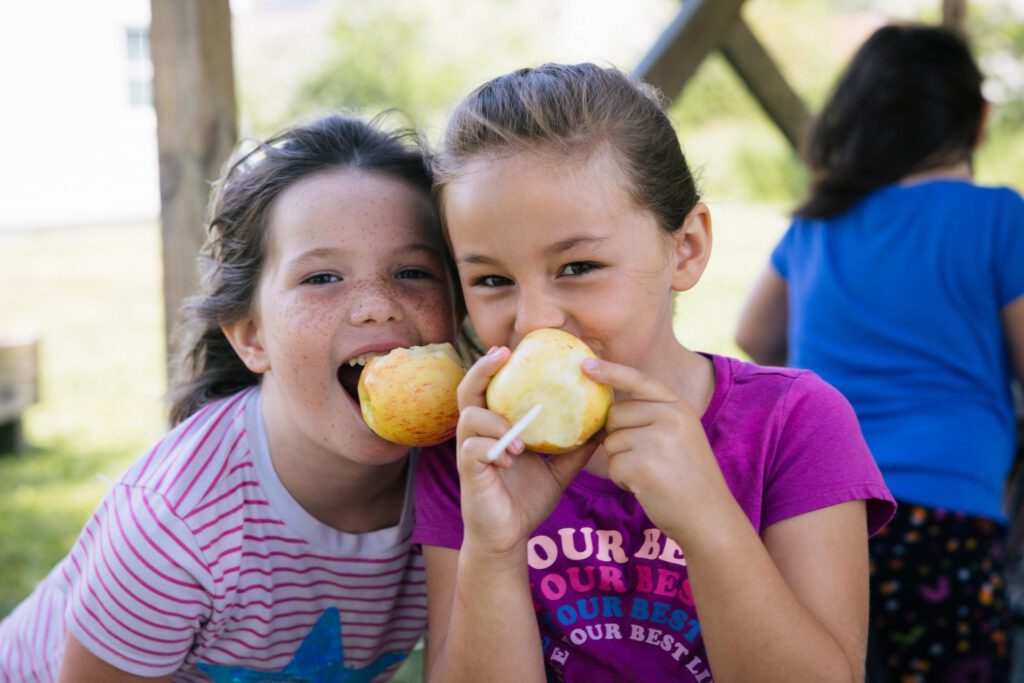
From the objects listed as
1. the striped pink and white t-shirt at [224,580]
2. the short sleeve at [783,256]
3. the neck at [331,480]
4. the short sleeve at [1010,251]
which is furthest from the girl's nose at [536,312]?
the short sleeve at [783,256]

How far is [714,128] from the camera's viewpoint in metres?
16.8

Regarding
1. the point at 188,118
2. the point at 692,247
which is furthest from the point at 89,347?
the point at 692,247

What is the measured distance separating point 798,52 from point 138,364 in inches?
487

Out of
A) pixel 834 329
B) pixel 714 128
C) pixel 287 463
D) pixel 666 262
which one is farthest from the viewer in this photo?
pixel 714 128

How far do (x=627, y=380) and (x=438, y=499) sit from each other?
0.50 meters

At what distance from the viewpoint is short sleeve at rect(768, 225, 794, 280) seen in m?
3.33

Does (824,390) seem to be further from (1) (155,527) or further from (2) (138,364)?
(2) (138,364)

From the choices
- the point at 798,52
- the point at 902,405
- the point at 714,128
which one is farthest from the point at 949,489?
the point at 798,52

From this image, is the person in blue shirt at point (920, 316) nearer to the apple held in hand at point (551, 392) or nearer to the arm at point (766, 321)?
the arm at point (766, 321)

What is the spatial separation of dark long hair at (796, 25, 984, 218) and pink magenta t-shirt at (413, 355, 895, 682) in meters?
1.52

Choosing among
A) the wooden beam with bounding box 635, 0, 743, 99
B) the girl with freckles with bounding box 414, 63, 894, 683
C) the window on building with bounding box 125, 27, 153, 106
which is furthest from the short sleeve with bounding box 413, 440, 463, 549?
the window on building with bounding box 125, 27, 153, 106

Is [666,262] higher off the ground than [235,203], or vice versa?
[235,203]

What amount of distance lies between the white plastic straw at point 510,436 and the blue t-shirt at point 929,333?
1585mm

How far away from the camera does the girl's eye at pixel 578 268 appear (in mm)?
1680
